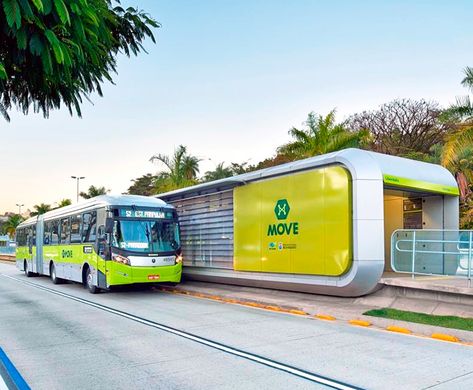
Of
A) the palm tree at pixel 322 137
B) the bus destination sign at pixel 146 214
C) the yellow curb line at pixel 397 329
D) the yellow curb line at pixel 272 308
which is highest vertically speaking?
the palm tree at pixel 322 137

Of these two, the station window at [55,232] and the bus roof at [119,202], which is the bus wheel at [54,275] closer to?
the station window at [55,232]

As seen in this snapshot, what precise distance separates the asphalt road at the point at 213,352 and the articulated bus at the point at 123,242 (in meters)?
3.01

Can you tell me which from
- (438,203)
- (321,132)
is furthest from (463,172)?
(438,203)

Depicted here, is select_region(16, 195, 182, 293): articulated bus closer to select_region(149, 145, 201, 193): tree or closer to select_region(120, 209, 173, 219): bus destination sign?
select_region(120, 209, 173, 219): bus destination sign

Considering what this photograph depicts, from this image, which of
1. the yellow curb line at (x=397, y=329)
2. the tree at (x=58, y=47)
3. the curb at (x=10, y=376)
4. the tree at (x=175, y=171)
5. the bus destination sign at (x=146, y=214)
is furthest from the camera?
the tree at (x=175, y=171)

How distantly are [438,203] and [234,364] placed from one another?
9799 mm

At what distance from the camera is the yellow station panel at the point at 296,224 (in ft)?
37.6

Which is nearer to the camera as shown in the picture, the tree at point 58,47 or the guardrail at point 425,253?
the tree at point 58,47

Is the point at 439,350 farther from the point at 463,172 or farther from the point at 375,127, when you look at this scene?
the point at 375,127

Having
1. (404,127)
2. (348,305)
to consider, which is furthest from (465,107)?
(404,127)

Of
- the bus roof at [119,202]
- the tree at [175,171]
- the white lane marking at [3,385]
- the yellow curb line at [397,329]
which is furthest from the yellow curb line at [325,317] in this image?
the tree at [175,171]

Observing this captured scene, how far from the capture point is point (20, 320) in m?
11.1

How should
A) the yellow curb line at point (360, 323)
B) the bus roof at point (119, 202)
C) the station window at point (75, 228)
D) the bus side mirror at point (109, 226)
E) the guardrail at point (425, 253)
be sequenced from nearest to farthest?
the yellow curb line at point (360, 323) < the guardrail at point (425, 253) < the bus side mirror at point (109, 226) < the bus roof at point (119, 202) < the station window at point (75, 228)

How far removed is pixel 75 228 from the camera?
18266mm
